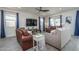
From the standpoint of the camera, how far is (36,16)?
8859 mm

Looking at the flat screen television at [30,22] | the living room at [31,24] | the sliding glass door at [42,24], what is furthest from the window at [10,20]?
the sliding glass door at [42,24]

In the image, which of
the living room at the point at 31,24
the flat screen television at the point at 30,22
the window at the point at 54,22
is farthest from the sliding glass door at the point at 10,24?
the window at the point at 54,22

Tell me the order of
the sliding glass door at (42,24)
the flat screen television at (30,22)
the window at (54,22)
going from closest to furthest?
the window at (54,22) < the flat screen television at (30,22) < the sliding glass door at (42,24)

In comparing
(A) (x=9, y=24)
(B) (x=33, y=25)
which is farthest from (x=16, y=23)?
(B) (x=33, y=25)

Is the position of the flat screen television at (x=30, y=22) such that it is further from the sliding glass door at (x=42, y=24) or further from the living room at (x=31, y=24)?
the sliding glass door at (x=42, y=24)

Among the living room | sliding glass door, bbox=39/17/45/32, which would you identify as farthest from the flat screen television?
sliding glass door, bbox=39/17/45/32

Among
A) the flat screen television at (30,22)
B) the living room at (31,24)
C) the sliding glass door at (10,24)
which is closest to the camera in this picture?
the living room at (31,24)

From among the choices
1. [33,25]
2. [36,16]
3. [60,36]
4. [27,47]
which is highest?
[36,16]

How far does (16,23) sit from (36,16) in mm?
2881

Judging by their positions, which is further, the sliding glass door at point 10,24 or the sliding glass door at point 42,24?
the sliding glass door at point 42,24

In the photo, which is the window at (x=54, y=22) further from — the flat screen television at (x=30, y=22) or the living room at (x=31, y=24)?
the flat screen television at (x=30, y=22)

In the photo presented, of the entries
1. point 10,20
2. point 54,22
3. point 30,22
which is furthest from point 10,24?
point 54,22

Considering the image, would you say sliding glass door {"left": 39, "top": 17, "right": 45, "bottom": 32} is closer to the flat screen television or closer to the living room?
the living room
